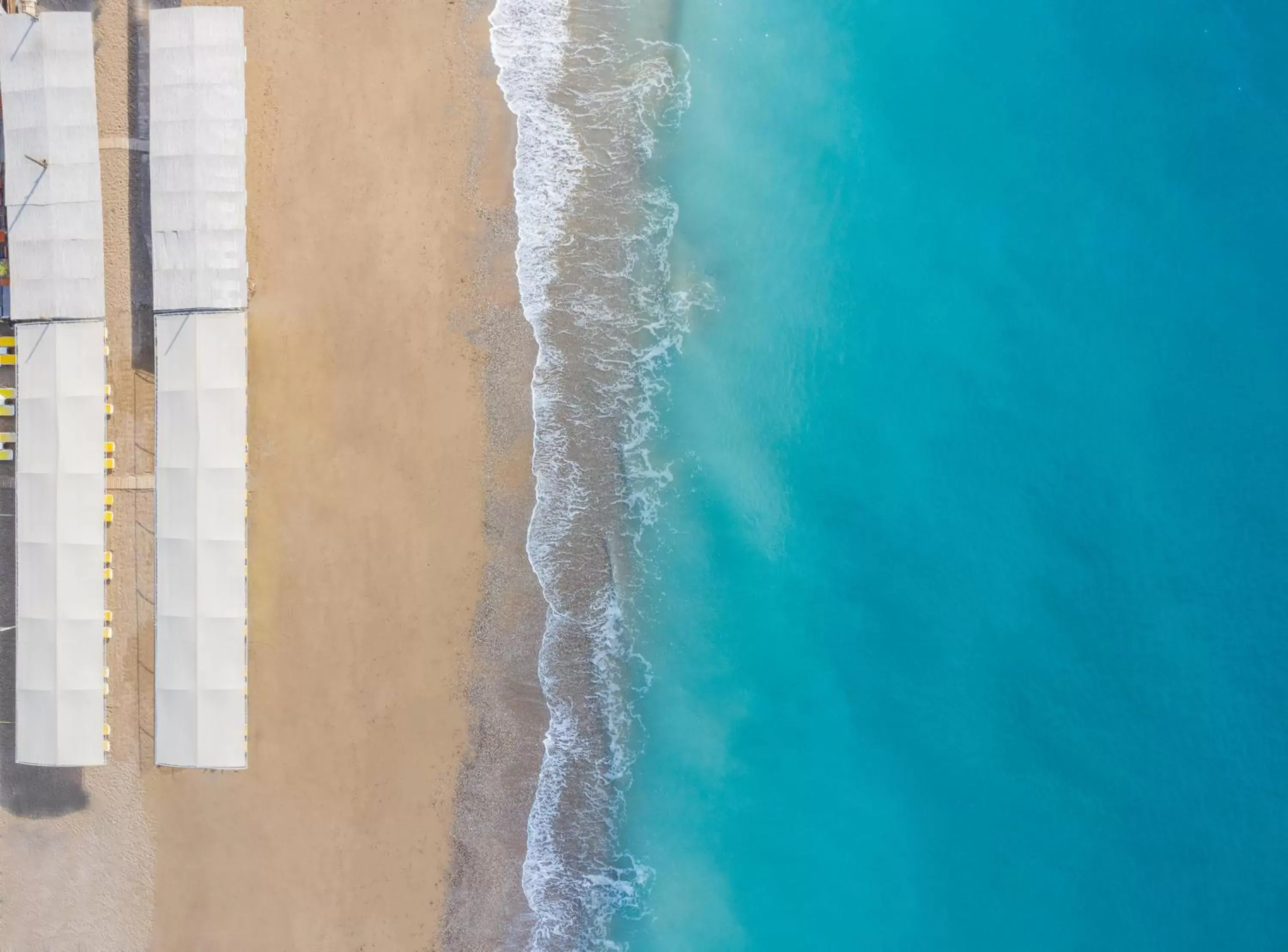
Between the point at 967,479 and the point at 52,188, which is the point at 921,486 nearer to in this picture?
the point at 967,479

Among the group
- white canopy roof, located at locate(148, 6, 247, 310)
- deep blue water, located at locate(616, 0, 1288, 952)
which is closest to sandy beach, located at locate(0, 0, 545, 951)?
white canopy roof, located at locate(148, 6, 247, 310)

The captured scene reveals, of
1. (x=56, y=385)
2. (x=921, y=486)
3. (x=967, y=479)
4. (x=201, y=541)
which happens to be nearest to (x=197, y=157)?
(x=56, y=385)

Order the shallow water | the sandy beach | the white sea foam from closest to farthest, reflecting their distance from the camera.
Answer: the sandy beach, the white sea foam, the shallow water

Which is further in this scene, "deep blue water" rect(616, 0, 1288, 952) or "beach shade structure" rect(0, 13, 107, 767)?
"deep blue water" rect(616, 0, 1288, 952)

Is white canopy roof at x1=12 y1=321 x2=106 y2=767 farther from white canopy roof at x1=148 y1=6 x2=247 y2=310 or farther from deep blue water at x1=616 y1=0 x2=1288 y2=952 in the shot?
deep blue water at x1=616 y1=0 x2=1288 y2=952

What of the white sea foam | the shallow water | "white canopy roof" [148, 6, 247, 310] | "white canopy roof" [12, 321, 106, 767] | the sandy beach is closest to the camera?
"white canopy roof" [148, 6, 247, 310]

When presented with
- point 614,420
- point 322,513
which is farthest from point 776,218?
point 322,513

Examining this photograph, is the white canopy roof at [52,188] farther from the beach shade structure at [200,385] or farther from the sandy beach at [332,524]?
the beach shade structure at [200,385]

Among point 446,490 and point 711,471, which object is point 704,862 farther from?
point 446,490
